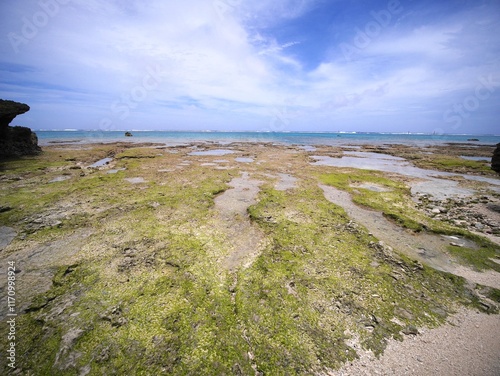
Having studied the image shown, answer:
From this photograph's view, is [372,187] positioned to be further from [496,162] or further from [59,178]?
[59,178]

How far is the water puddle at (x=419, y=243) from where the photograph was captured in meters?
7.89

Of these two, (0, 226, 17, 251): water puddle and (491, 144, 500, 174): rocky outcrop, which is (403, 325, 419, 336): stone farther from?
(491, 144, 500, 174): rocky outcrop

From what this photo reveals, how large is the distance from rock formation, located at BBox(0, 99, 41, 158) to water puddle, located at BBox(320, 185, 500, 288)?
4331 cm

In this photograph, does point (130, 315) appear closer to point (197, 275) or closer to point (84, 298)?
point (84, 298)

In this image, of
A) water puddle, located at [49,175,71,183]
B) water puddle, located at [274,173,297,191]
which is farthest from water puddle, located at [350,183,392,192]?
water puddle, located at [49,175,71,183]

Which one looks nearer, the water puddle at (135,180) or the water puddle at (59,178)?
the water puddle at (59,178)

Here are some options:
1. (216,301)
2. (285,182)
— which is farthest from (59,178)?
(216,301)

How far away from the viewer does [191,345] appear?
16.5 ft

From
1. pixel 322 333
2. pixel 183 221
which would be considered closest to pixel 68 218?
pixel 183 221

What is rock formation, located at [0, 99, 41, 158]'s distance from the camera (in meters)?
29.2

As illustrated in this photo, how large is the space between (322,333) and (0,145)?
44895mm

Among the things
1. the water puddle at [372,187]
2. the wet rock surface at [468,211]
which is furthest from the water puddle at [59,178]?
the wet rock surface at [468,211]

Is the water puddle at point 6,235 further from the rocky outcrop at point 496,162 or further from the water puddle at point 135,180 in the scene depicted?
the rocky outcrop at point 496,162

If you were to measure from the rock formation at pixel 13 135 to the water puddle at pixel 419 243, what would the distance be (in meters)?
43.3
